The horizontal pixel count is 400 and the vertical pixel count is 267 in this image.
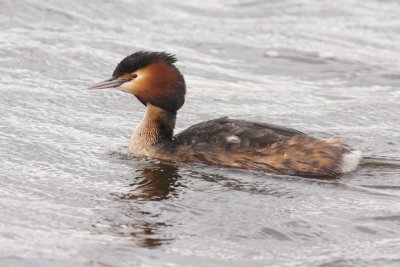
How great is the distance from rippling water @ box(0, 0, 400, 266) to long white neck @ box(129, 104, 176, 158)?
0.15m

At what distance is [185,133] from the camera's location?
8.02 metres

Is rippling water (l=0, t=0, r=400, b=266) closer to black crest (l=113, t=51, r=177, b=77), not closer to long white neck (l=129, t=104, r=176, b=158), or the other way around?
long white neck (l=129, t=104, r=176, b=158)

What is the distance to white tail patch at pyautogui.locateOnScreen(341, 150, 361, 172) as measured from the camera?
768 centimetres

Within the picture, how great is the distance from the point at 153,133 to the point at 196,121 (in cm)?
151

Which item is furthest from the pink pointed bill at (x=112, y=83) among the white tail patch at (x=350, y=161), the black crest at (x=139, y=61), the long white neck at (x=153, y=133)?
the white tail patch at (x=350, y=161)

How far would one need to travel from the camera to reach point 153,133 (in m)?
8.20

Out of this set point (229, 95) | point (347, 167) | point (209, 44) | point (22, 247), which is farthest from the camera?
point (209, 44)

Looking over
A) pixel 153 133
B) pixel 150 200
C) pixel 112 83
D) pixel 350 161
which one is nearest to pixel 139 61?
pixel 112 83

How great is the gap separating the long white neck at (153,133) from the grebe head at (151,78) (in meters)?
0.14

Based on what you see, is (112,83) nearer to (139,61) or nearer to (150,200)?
(139,61)

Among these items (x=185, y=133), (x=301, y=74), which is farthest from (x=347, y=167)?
(x=301, y=74)

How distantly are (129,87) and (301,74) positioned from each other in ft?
15.4

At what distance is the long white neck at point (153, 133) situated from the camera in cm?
813

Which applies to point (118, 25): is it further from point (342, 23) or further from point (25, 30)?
point (342, 23)
